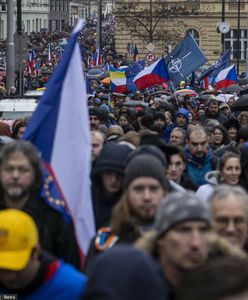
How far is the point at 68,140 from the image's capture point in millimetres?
7227

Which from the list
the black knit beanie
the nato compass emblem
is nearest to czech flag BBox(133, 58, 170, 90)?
the nato compass emblem

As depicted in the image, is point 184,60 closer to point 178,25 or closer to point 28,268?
point 28,268

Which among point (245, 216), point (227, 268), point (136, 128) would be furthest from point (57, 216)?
point (136, 128)

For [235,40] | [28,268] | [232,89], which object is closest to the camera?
[28,268]

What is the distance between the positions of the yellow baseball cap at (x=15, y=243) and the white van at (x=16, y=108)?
13.2m

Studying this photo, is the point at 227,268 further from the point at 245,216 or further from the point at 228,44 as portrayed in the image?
the point at 228,44

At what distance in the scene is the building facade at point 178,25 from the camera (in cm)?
6488

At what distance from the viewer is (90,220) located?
6.85 m

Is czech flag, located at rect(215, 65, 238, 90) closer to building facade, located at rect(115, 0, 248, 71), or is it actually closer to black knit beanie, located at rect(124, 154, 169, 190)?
black knit beanie, located at rect(124, 154, 169, 190)

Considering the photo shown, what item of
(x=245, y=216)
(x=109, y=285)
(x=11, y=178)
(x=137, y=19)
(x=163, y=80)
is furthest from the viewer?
(x=137, y=19)

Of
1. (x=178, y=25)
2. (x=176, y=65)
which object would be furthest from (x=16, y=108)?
(x=178, y=25)

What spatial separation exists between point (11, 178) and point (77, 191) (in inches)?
15.9

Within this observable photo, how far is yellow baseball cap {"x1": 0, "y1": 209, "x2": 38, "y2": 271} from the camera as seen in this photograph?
5.03m

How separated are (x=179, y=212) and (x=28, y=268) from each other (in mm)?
591
